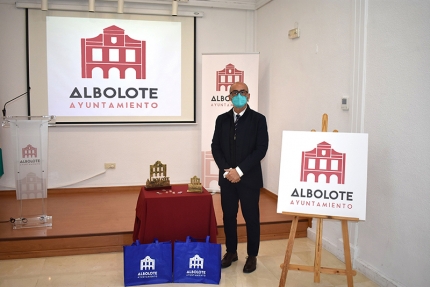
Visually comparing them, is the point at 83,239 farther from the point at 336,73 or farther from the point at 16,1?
the point at 16,1

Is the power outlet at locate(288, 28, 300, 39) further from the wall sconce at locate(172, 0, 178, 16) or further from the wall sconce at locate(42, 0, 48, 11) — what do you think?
the wall sconce at locate(42, 0, 48, 11)

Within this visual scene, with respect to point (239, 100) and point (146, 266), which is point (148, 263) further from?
point (239, 100)

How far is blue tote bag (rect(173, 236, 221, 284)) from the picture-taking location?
3529 millimetres

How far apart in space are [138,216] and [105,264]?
24.8 inches

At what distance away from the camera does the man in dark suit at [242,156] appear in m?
3.62

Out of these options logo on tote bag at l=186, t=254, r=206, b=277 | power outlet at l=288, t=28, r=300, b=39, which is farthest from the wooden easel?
power outlet at l=288, t=28, r=300, b=39

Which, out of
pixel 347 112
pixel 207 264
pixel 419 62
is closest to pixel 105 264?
pixel 207 264

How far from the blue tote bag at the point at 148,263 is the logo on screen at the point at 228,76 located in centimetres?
307

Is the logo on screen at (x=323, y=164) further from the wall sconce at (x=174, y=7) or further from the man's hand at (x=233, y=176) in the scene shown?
the wall sconce at (x=174, y=7)

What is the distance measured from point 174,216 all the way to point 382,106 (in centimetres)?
200

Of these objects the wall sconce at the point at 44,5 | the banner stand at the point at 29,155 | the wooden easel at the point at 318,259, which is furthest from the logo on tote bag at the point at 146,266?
the wall sconce at the point at 44,5

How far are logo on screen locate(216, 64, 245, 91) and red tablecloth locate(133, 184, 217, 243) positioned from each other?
264 cm

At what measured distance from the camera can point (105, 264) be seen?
13.2 ft

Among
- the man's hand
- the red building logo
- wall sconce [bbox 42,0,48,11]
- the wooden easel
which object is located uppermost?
wall sconce [bbox 42,0,48,11]
